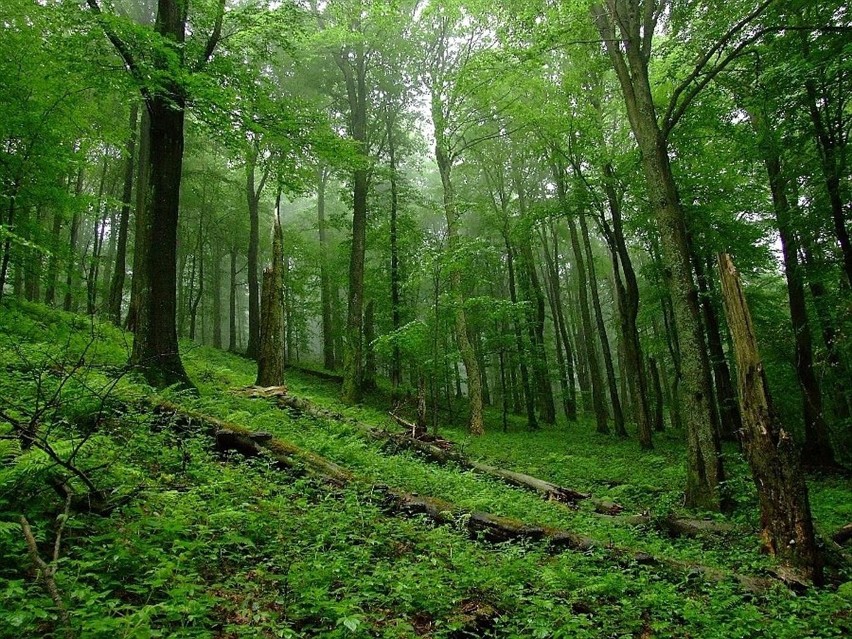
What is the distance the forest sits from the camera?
3451 mm

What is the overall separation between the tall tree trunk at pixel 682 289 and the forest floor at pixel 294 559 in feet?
2.42

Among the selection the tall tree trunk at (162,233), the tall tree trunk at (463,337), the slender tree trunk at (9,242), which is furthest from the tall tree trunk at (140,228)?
the tall tree trunk at (463,337)

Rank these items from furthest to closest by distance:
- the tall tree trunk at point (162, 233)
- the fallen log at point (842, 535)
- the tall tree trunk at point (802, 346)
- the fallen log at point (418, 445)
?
1. the tall tree trunk at point (802, 346)
2. the fallen log at point (418, 445)
3. the tall tree trunk at point (162, 233)
4. the fallen log at point (842, 535)

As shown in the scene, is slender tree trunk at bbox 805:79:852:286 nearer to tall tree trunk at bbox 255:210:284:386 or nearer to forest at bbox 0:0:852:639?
forest at bbox 0:0:852:639

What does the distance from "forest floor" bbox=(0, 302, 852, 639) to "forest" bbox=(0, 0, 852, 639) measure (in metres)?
0.03

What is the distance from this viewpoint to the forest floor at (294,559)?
2.85 metres

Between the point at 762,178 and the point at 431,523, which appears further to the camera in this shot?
the point at 762,178

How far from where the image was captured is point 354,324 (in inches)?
644

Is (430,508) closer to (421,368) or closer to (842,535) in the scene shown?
(842,535)

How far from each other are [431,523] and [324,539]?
5.15 ft

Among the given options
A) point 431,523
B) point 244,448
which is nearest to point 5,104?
point 244,448

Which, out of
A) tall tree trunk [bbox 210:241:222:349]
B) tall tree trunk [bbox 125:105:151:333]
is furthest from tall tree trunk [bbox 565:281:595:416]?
tall tree trunk [bbox 125:105:151:333]

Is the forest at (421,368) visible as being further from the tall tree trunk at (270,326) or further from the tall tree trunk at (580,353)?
the tall tree trunk at (580,353)

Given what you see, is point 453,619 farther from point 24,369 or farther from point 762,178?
point 762,178
